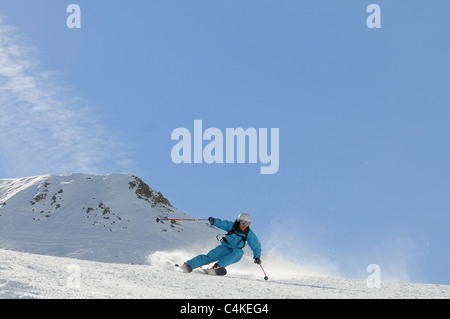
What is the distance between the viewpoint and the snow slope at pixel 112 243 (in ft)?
19.7

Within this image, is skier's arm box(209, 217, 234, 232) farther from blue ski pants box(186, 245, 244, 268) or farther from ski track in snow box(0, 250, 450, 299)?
ski track in snow box(0, 250, 450, 299)

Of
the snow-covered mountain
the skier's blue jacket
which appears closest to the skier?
the skier's blue jacket

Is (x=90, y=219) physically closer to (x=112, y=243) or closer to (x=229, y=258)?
(x=112, y=243)

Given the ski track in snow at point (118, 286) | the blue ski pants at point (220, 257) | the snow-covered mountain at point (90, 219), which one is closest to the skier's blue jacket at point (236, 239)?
the blue ski pants at point (220, 257)

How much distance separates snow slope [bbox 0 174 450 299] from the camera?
599 cm

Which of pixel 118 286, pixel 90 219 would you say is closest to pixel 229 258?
pixel 118 286

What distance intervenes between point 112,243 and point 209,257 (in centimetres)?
1670

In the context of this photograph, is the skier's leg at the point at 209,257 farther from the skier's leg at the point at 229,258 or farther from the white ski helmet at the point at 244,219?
the white ski helmet at the point at 244,219

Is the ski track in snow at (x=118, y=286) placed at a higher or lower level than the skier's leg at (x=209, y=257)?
higher

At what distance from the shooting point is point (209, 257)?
10148mm

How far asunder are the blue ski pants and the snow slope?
15.4 inches
